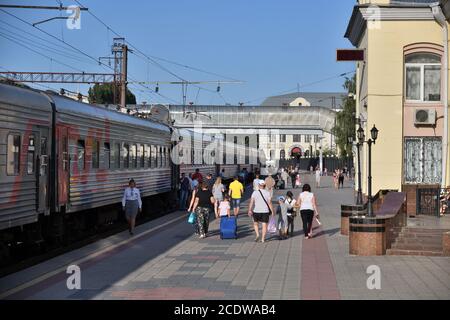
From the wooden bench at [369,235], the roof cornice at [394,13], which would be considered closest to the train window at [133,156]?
the roof cornice at [394,13]

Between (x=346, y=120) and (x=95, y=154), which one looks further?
(x=346, y=120)

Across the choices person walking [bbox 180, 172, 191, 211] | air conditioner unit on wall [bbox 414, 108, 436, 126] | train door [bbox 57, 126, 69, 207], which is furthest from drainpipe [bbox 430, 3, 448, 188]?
train door [bbox 57, 126, 69, 207]

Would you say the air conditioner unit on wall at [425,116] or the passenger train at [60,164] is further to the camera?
the air conditioner unit on wall at [425,116]

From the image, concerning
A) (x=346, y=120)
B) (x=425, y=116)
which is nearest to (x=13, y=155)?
(x=425, y=116)

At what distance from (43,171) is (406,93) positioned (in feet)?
45.2

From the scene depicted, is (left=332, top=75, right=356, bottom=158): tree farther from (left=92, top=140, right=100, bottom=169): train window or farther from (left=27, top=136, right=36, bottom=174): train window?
(left=27, top=136, right=36, bottom=174): train window

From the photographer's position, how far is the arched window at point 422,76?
24203 mm

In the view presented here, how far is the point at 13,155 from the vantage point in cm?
1373

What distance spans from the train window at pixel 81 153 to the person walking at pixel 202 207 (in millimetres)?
3127

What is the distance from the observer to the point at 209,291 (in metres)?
11.0

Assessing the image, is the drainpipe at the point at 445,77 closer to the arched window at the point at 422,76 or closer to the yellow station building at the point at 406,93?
the yellow station building at the point at 406,93

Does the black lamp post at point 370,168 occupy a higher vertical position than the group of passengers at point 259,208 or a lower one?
higher

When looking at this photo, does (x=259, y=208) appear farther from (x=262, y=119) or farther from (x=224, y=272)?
(x=262, y=119)
